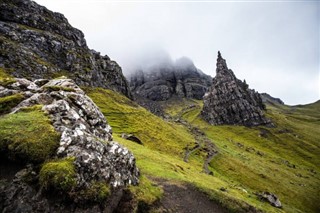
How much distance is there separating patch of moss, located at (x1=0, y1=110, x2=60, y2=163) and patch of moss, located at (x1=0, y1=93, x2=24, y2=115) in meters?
4.08

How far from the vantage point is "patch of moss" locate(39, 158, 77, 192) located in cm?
1764

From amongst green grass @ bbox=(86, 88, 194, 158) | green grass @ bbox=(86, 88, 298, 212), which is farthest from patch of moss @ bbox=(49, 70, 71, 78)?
green grass @ bbox=(86, 88, 298, 212)

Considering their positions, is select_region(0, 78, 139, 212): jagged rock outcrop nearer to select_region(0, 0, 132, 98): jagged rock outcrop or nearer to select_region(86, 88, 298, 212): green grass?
select_region(86, 88, 298, 212): green grass

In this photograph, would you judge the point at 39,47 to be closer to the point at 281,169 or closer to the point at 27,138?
the point at 27,138

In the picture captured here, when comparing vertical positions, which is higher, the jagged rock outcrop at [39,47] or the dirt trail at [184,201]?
the jagged rock outcrop at [39,47]

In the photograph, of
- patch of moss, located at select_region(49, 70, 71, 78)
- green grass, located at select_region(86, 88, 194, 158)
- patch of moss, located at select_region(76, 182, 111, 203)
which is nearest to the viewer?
patch of moss, located at select_region(76, 182, 111, 203)

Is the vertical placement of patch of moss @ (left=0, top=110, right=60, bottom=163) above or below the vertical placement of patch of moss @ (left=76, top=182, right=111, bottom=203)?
above

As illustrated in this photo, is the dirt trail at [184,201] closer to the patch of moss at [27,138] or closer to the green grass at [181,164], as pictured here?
the green grass at [181,164]

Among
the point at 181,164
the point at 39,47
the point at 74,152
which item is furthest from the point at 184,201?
the point at 39,47

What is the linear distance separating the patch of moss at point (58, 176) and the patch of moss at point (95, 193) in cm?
121

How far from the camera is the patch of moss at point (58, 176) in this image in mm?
17641

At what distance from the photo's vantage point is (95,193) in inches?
762

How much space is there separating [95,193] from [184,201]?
13.1m

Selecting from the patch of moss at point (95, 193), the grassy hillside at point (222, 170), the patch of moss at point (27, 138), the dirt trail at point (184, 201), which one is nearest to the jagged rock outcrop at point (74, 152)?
the patch of moss at point (95, 193)
